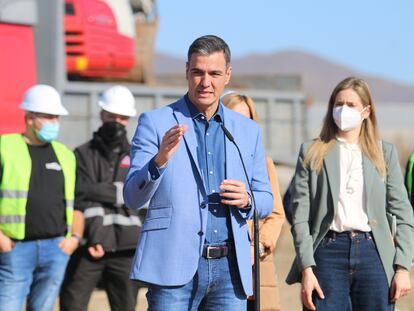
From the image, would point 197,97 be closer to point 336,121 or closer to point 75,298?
point 336,121

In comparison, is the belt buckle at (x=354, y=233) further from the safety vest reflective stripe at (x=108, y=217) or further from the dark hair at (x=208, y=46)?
the safety vest reflective stripe at (x=108, y=217)

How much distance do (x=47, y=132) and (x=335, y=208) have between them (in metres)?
2.28

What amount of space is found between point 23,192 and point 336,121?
214 cm

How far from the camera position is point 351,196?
5.64 metres

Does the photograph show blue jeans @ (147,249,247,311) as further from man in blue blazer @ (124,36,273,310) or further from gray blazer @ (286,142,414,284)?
gray blazer @ (286,142,414,284)

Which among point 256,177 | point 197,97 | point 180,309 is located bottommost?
point 180,309

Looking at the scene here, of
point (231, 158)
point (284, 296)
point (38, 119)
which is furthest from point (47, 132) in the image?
point (284, 296)

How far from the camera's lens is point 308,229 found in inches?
223

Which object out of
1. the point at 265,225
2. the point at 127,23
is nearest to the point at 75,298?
the point at 265,225

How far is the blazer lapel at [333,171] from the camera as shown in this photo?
5.62 meters

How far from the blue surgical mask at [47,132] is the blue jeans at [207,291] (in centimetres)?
282

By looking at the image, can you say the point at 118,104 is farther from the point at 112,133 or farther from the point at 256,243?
the point at 256,243

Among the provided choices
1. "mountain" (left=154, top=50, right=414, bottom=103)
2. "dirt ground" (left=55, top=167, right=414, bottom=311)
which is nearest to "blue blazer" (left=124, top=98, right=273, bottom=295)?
"dirt ground" (left=55, top=167, right=414, bottom=311)

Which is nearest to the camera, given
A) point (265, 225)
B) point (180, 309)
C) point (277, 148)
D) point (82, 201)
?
point (180, 309)
